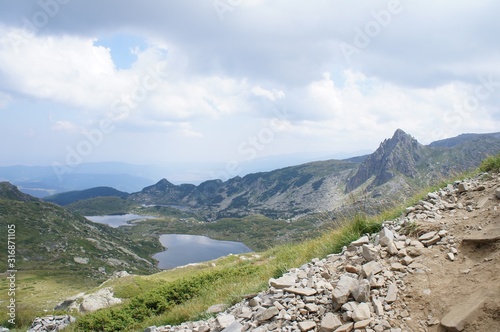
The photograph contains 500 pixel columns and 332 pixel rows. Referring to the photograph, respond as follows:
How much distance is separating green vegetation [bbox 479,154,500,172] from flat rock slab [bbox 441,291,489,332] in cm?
725

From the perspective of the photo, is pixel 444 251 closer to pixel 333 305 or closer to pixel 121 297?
pixel 333 305

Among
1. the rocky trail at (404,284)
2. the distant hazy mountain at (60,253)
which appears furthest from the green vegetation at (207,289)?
the distant hazy mountain at (60,253)

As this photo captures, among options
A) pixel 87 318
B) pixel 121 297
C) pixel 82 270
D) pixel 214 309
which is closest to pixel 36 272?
pixel 82 270

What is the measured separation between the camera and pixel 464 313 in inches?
233

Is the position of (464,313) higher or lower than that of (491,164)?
A: lower

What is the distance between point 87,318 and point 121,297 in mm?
14024

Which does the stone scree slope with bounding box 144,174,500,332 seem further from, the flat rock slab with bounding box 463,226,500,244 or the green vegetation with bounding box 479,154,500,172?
the green vegetation with bounding box 479,154,500,172

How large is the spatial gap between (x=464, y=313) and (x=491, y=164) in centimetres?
829

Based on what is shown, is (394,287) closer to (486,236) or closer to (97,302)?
(486,236)

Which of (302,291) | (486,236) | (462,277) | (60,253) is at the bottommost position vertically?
(60,253)

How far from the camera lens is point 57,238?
7436 inches

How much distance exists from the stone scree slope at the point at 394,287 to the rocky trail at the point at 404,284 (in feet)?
0.06

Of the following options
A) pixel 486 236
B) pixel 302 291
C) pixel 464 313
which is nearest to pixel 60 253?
pixel 302 291

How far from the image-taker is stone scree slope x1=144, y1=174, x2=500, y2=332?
250 inches
